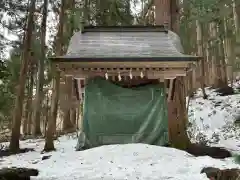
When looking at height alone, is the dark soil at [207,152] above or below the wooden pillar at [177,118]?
below

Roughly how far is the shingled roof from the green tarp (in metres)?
0.93

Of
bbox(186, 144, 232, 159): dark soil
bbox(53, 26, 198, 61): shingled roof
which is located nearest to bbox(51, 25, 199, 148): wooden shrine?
bbox(53, 26, 198, 61): shingled roof

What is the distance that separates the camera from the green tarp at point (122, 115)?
9.27 metres

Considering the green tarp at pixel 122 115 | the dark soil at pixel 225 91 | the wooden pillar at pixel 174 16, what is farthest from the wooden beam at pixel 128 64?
the dark soil at pixel 225 91

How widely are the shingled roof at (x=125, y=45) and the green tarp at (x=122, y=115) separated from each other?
0.93m

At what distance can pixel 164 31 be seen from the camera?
10.6m

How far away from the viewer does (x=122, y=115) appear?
934 cm

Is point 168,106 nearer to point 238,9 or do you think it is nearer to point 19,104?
point 19,104

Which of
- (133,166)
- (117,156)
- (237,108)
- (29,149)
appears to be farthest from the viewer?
(237,108)

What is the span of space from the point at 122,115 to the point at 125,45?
6.97 ft

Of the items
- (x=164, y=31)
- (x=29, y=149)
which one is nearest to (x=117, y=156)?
(x=164, y=31)

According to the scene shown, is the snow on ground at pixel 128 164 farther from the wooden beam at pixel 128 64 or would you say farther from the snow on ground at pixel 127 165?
the wooden beam at pixel 128 64

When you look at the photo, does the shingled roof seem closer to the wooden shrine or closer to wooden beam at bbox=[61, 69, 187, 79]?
the wooden shrine

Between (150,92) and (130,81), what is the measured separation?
2.44ft
